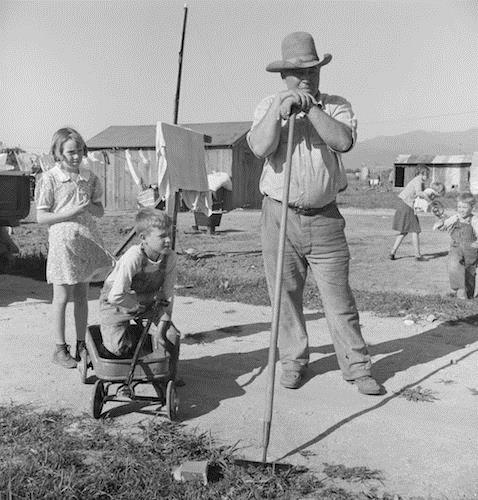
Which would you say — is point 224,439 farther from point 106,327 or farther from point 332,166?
point 332,166

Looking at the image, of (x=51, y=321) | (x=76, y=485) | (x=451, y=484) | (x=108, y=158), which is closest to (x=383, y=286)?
(x=51, y=321)

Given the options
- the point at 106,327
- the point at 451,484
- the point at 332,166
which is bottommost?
the point at 451,484

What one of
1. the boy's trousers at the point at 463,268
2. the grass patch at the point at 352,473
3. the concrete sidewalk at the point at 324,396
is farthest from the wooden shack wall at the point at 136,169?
the grass patch at the point at 352,473

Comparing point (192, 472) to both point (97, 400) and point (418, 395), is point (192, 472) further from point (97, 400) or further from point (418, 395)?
point (418, 395)

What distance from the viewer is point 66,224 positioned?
15.6ft

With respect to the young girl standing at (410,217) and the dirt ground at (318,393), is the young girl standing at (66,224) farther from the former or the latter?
the young girl standing at (410,217)

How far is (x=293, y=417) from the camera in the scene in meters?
3.79

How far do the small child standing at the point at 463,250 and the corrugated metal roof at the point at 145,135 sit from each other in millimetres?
18642

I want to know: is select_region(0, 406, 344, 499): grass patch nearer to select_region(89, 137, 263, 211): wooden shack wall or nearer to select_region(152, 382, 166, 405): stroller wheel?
select_region(152, 382, 166, 405): stroller wheel

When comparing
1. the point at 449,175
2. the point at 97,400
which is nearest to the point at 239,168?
the point at 449,175

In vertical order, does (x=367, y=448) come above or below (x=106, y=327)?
below

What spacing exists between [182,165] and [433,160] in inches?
1474

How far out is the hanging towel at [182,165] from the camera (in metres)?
7.43

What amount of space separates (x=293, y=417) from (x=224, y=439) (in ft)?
1.62
